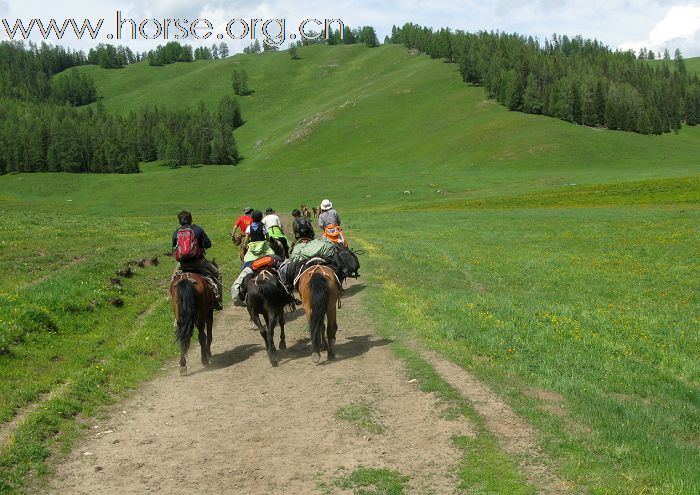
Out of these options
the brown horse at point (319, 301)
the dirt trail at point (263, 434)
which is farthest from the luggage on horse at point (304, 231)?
the dirt trail at point (263, 434)

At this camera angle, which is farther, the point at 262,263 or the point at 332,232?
the point at 332,232

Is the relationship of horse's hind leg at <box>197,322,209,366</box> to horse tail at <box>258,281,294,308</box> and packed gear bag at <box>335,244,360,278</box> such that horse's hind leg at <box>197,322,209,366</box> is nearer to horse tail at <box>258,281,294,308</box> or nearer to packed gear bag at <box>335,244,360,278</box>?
horse tail at <box>258,281,294,308</box>

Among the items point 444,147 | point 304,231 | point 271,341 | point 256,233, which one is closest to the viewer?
point 271,341

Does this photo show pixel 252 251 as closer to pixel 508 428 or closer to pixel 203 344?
pixel 203 344

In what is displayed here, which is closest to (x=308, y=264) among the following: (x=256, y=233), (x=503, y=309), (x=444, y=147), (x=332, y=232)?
(x=256, y=233)

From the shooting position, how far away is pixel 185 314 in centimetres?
1352

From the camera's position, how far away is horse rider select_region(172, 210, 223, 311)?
1429 cm

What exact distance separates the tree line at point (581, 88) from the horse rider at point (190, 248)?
466 ft

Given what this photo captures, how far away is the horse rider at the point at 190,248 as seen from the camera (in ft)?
46.9

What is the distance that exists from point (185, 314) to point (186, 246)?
1.66m

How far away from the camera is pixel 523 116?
144875mm

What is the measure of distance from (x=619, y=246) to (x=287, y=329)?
2591 cm

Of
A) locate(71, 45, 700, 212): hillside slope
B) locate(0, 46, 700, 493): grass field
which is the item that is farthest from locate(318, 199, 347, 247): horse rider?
locate(71, 45, 700, 212): hillside slope

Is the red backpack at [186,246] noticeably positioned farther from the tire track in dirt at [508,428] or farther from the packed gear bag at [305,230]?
the tire track in dirt at [508,428]
